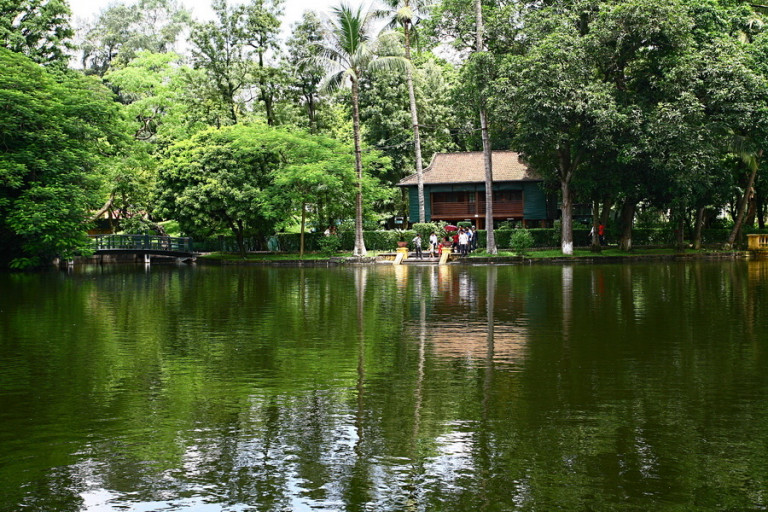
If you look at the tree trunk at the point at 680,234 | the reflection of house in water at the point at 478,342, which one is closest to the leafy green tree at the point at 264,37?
the tree trunk at the point at 680,234

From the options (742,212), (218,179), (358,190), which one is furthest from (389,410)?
(218,179)

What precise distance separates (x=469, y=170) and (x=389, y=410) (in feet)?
163

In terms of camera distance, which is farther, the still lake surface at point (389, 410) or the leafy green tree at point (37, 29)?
the leafy green tree at point (37, 29)

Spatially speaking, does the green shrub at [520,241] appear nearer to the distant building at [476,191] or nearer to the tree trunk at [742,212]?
the tree trunk at [742,212]

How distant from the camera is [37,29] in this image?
4331cm

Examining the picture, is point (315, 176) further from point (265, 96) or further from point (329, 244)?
point (265, 96)

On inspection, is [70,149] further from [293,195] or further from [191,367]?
[191,367]

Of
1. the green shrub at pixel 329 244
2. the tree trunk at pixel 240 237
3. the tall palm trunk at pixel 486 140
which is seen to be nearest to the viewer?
the tall palm trunk at pixel 486 140

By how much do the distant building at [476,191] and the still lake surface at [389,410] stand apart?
38944mm

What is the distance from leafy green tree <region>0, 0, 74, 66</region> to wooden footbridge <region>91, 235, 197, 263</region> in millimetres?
10954

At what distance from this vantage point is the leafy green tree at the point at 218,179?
48406 millimetres

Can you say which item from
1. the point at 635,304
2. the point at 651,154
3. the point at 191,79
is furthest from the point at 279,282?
the point at 191,79

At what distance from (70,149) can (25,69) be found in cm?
447

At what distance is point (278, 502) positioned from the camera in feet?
20.0
